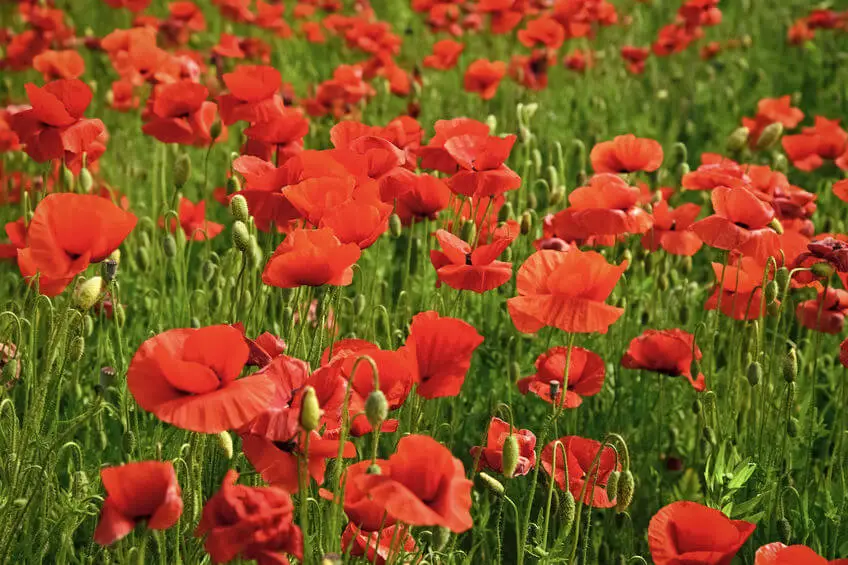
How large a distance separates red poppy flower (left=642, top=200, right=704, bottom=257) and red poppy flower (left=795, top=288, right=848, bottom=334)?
1.03 feet

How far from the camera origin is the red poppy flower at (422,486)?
1.27 m

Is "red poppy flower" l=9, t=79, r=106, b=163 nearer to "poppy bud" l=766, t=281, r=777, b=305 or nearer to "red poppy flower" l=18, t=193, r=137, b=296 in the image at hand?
"red poppy flower" l=18, t=193, r=137, b=296

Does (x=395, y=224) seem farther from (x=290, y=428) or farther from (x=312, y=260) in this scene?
(x=290, y=428)

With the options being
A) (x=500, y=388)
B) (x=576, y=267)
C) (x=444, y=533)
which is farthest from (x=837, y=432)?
(x=444, y=533)

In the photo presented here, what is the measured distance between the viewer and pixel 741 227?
219cm

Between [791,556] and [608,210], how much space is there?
1058 millimetres

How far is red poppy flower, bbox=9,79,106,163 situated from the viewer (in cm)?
242

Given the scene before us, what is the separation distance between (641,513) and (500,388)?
47cm

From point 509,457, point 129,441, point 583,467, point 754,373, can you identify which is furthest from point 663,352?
point 129,441

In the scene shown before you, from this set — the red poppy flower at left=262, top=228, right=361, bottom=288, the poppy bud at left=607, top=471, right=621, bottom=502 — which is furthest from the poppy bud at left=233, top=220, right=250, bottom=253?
the poppy bud at left=607, top=471, right=621, bottom=502

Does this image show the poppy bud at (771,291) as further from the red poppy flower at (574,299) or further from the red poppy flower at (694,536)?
the red poppy flower at (694,536)

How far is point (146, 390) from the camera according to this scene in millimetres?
1422

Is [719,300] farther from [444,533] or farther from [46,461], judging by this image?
[46,461]

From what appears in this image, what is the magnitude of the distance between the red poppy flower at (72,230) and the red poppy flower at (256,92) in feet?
3.06
